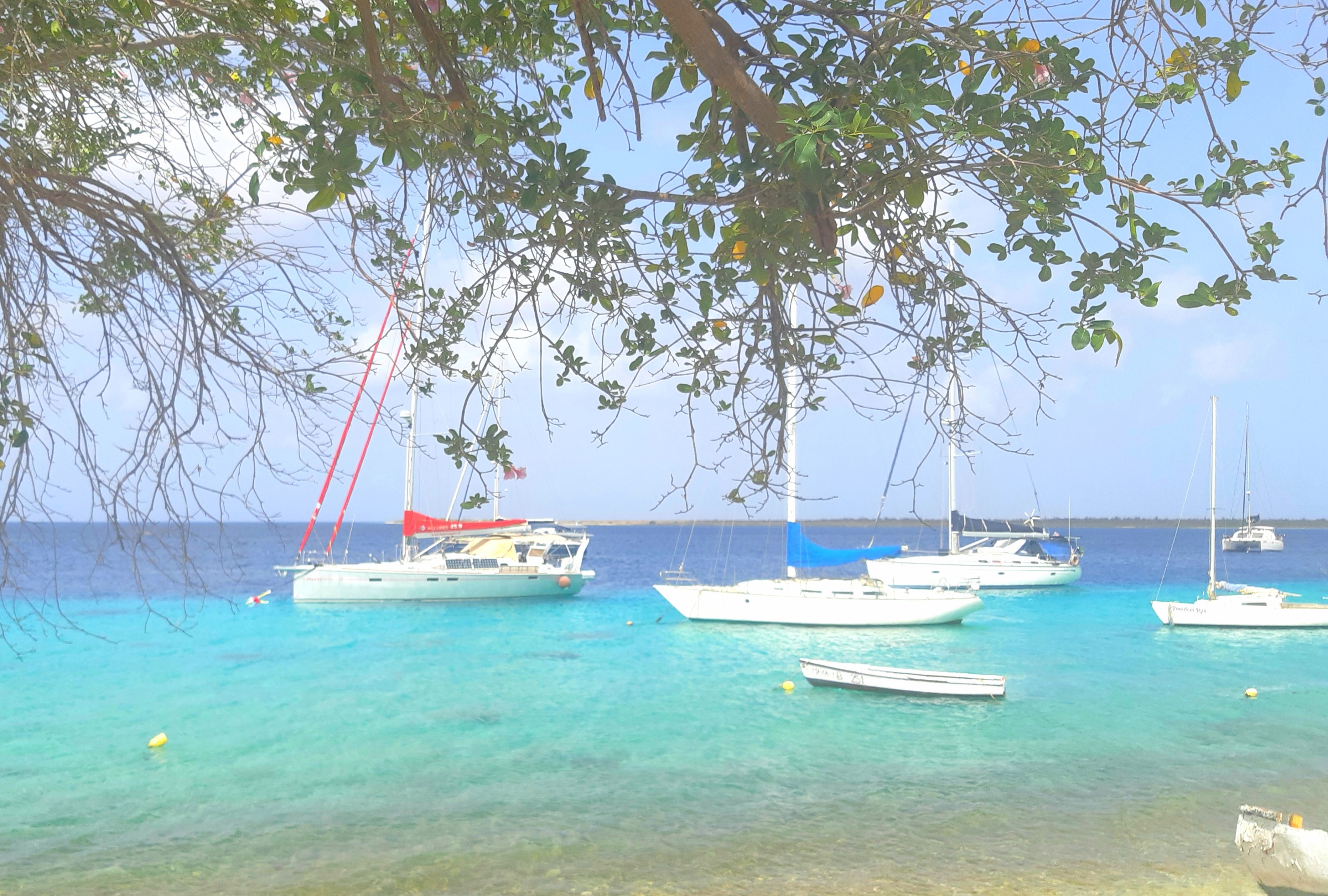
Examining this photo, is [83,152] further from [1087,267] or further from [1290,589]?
[1290,589]

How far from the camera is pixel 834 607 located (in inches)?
856

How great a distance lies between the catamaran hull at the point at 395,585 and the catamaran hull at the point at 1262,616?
18.6 m

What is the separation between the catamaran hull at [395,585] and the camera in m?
27.9

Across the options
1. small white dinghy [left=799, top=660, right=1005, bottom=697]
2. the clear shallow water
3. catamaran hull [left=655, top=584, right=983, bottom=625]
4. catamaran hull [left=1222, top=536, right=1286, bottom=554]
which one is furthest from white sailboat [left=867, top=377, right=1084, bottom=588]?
catamaran hull [left=1222, top=536, right=1286, bottom=554]

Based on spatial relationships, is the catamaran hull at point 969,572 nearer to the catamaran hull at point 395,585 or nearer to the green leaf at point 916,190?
the catamaran hull at point 395,585

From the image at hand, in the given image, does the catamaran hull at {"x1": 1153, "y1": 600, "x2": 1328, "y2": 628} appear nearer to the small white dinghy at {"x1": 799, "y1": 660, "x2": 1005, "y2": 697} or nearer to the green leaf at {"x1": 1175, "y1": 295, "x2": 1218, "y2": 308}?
the small white dinghy at {"x1": 799, "y1": 660, "x2": 1005, "y2": 697}

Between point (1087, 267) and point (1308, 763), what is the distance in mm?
11880

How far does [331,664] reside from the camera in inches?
742

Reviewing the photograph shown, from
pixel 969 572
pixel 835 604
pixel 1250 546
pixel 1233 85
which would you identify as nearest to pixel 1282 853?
pixel 1233 85

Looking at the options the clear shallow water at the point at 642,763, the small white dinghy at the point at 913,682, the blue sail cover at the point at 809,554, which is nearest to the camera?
the clear shallow water at the point at 642,763

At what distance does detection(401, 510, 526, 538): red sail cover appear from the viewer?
27016mm

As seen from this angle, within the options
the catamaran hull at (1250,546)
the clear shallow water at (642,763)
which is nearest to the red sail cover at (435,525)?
the clear shallow water at (642,763)

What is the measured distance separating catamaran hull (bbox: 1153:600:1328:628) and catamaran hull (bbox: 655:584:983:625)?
210 inches

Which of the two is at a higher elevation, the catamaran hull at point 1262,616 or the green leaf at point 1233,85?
Answer: the green leaf at point 1233,85
